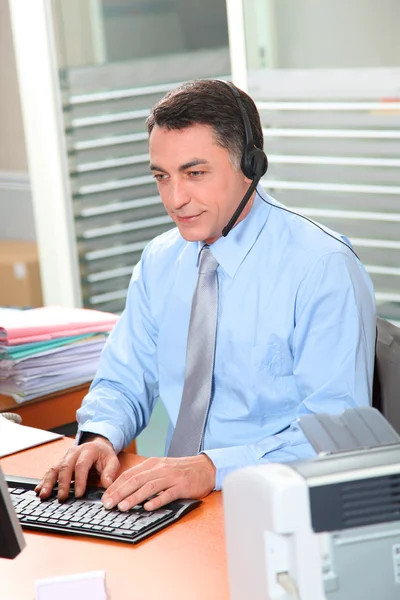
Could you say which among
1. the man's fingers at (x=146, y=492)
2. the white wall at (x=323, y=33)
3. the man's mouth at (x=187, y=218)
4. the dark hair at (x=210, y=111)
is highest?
the white wall at (x=323, y=33)

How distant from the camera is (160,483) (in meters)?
1.57

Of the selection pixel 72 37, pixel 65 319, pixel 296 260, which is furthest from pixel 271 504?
pixel 72 37

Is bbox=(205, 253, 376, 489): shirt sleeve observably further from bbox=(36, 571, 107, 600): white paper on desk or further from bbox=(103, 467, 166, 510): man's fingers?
bbox=(36, 571, 107, 600): white paper on desk

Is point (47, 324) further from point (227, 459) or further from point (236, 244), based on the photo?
point (227, 459)

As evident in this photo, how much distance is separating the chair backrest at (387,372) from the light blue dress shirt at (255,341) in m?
0.02

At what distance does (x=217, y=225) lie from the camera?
1902mm

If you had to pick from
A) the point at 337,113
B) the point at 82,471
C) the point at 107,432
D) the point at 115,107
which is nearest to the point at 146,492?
the point at 82,471

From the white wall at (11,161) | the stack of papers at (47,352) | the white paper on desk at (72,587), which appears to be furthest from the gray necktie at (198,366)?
the white wall at (11,161)

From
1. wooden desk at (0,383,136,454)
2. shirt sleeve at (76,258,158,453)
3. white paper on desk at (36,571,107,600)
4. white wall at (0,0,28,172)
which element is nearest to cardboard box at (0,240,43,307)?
white wall at (0,0,28,172)

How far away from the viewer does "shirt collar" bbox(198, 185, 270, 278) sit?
190 cm

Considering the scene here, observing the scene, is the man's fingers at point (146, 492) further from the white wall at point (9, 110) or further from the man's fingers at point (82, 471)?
the white wall at point (9, 110)

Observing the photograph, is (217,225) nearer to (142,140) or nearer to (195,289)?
(195,289)

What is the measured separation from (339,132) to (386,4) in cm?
43

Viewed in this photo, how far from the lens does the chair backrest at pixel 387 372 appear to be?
67.8 inches
